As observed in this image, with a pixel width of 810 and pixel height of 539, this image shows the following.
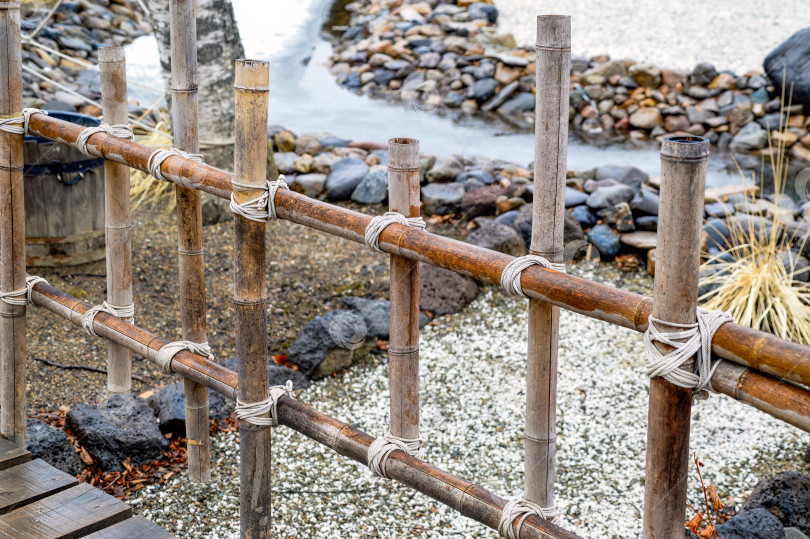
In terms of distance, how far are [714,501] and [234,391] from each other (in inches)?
56.7

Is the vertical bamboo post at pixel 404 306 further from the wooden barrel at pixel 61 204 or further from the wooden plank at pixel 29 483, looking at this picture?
the wooden barrel at pixel 61 204

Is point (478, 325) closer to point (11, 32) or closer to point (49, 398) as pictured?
point (49, 398)

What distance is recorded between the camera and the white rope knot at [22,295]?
3.09m

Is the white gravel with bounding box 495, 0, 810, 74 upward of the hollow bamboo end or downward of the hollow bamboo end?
upward

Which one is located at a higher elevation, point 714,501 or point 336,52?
point 336,52

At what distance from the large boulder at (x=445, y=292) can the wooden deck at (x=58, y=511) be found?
2486 mm

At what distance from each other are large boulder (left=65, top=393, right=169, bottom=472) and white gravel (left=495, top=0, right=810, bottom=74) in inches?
403

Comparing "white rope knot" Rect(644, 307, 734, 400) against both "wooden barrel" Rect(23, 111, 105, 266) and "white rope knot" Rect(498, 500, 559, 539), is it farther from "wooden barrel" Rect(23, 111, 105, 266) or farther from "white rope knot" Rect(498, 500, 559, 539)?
"wooden barrel" Rect(23, 111, 105, 266)

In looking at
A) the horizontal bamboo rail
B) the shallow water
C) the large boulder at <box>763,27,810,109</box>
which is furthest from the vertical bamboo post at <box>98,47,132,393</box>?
the large boulder at <box>763,27,810,109</box>

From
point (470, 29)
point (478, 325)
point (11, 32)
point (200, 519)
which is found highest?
point (470, 29)

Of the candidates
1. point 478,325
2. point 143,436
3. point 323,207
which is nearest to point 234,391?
point 323,207

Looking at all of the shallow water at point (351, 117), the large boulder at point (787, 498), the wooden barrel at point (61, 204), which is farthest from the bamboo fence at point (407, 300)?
the shallow water at point (351, 117)

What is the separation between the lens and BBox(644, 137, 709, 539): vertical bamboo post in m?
1.59

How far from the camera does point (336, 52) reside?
13.0 meters
